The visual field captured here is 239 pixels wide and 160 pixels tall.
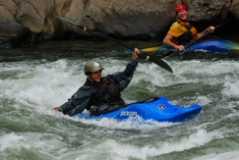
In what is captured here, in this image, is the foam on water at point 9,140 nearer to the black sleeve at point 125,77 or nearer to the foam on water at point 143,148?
the foam on water at point 143,148

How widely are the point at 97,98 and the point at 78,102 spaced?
0.26 metres

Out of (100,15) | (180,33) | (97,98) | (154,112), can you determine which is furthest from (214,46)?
(100,15)

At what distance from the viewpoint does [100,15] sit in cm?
1493

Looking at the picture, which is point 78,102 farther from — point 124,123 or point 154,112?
point 154,112

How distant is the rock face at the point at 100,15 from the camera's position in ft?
47.0

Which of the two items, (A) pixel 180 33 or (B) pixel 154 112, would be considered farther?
(A) pixel 180 33

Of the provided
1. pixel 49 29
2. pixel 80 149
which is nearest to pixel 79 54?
pixel 49 29

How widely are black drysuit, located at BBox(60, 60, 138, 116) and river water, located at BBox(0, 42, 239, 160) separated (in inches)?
6.6

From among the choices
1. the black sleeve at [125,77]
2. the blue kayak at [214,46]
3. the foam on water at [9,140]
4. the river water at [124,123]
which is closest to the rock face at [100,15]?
the river water at [124,123]

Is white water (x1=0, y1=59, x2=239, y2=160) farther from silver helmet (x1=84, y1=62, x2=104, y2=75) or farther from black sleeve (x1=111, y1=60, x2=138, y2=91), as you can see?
silver helmet (x1=84, y1=62, x2=104, y2=75)

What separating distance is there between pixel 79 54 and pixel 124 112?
18.4ft

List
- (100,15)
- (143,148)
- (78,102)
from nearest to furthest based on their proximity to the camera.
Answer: (143,148)
(78,102)
(100,15)

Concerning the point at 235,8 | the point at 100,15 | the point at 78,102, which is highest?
the point at 78,102

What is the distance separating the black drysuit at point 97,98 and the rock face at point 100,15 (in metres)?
6.12
